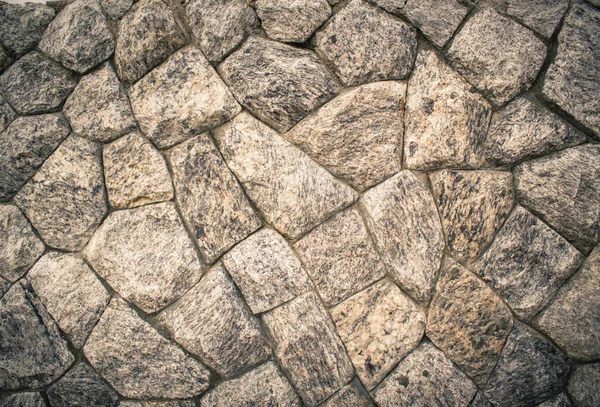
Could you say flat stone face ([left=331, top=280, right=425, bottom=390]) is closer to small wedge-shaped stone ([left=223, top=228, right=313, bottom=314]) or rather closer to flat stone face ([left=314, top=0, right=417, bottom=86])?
small wedge-shaped stone ([left=223, top=228, right=313, bottom=314])

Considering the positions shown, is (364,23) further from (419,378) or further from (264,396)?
(264,396)

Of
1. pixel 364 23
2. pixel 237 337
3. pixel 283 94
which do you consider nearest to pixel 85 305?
pixel 237 337

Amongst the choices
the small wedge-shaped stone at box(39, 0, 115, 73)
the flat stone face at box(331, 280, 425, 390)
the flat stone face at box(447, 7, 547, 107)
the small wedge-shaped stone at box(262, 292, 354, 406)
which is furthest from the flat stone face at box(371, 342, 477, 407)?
the small wedge-shaped stone at box(39, 0, 115, 73)

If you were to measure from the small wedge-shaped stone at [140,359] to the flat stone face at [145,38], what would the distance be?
1042mm

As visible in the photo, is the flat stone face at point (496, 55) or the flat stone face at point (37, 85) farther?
the flat stone face at point (37, 85)

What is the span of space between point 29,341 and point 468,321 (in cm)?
194

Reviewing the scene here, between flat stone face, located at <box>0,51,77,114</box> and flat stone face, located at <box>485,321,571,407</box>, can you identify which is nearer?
flat stone face, located at <box>485,321,571,407</box>

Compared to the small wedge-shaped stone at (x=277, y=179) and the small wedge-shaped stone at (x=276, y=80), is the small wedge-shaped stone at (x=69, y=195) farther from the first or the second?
the small wedge-shaped stone at (x=276, y=80)

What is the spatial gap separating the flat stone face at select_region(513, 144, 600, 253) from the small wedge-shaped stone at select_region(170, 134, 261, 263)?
121cm

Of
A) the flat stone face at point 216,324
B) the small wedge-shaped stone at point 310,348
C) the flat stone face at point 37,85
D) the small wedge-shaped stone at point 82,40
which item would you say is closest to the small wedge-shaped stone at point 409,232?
the small wedge-shaped stone at point 310,348

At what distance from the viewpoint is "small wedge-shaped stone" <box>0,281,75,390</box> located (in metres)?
1.74

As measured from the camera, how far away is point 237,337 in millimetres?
1693

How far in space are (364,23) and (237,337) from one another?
4.83 feet

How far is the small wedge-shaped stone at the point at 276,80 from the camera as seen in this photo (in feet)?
5.59
